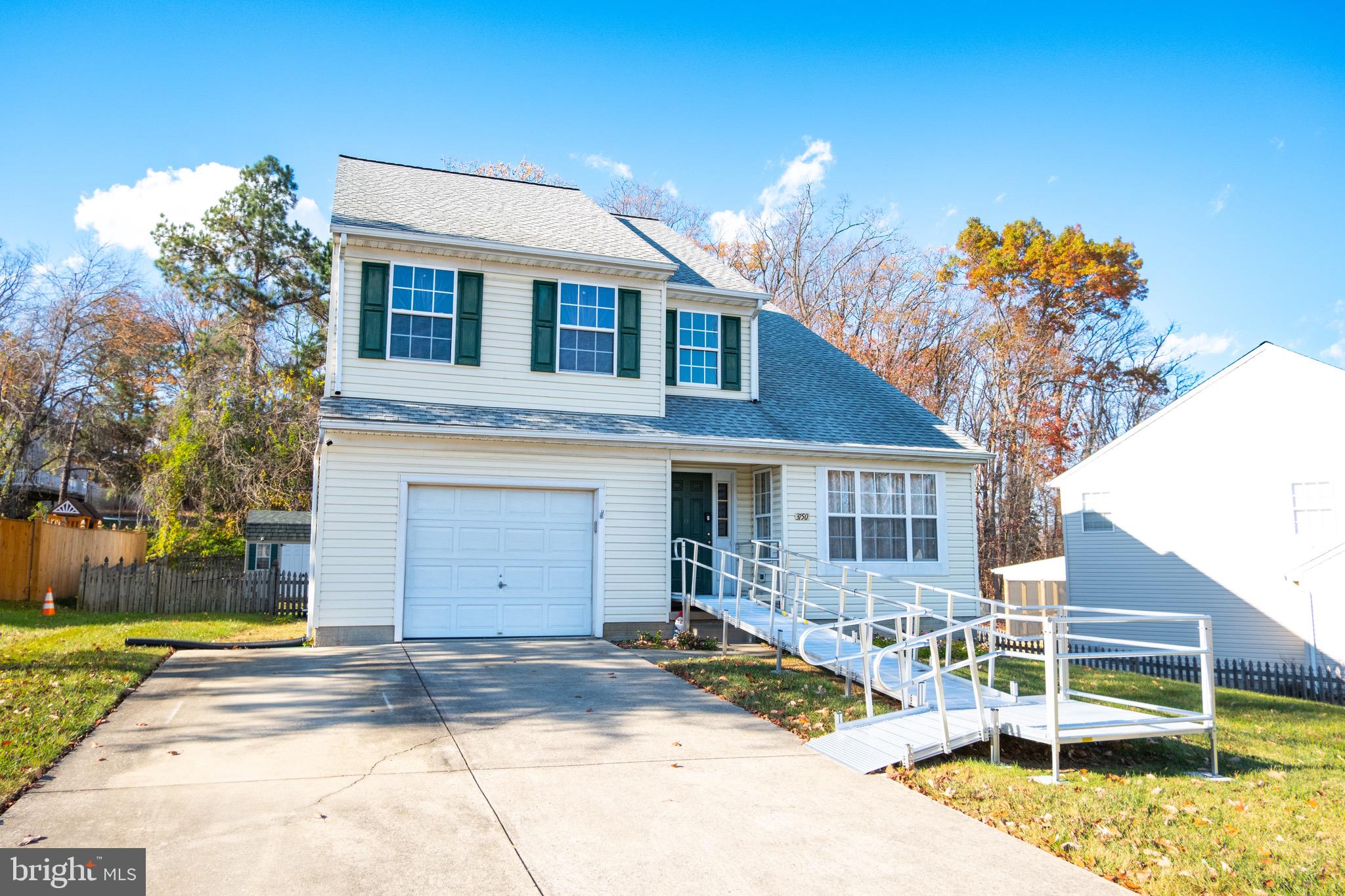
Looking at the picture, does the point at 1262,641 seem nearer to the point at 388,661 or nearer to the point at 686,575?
the point at 686,575

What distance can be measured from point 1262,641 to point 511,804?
20148mm

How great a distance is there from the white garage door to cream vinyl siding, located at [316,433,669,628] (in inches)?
12.3

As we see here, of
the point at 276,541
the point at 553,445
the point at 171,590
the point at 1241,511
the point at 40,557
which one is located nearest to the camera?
the point at 553,445

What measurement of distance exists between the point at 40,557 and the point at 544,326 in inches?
581

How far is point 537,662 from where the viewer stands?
36.1ft

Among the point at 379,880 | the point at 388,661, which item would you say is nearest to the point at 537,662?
the point at 388,661

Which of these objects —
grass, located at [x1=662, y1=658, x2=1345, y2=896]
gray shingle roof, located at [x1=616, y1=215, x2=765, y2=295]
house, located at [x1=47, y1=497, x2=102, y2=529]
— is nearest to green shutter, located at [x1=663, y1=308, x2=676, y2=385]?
gray shingle roof, located at [x1=616, y1=215, x2=765, y2=295]

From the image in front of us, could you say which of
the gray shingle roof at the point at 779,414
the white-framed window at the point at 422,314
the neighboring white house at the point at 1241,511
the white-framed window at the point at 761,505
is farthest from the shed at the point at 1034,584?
the white-framed window at the point at 422,314

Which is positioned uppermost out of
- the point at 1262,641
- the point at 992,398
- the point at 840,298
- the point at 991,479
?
the point at 840,298

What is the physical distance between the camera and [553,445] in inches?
527

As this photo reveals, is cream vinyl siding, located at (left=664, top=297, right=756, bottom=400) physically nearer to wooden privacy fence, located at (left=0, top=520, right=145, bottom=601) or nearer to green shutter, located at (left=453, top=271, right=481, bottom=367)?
green shutter, located at (left=453, top=271, right=481, bottom=367)

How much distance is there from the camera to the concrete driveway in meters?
4.46

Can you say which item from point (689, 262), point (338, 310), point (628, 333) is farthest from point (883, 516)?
point (338, 310)

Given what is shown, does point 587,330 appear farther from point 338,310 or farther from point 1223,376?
point 1223,376
